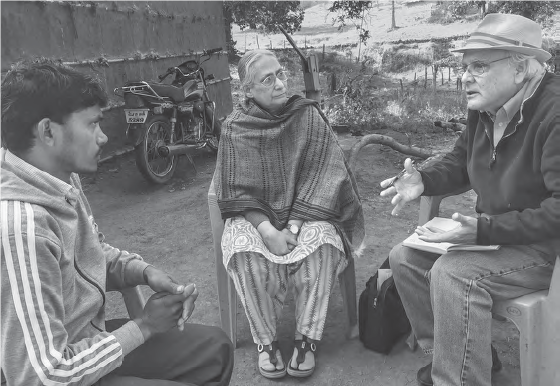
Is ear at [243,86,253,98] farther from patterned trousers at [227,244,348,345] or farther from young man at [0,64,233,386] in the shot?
young man at [0,64,233,386]

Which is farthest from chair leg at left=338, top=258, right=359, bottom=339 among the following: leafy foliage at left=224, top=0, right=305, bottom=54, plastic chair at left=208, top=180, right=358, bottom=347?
leafy foliage at left=224, top=0, right=305, bottom=54

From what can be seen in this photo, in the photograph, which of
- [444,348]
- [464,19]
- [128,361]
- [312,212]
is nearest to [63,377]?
[128,361]

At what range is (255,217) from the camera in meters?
2.53

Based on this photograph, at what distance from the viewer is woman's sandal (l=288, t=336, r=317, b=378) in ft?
7.75

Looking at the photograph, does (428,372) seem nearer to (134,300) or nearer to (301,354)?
(301,354)

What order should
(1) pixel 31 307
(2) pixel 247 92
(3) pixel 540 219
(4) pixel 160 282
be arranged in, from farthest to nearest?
1. (2) pixel 247 92
2. (3) pixel 540 219
3. (4) pixel 160 282
4. (1) pixel 31 307

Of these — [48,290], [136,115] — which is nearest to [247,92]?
[48,290]

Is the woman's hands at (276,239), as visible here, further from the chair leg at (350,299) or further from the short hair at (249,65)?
the short hair at (249,65)

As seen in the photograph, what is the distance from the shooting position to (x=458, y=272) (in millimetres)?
1876

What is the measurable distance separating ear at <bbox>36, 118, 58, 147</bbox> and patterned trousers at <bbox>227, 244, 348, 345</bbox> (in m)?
1.17

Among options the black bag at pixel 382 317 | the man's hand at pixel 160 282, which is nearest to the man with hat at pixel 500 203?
the black bag at pixel 382 317

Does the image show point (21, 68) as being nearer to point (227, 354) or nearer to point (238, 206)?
point (227, 354)

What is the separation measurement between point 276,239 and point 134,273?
822 millimetres

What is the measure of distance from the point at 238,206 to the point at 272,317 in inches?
22.0
